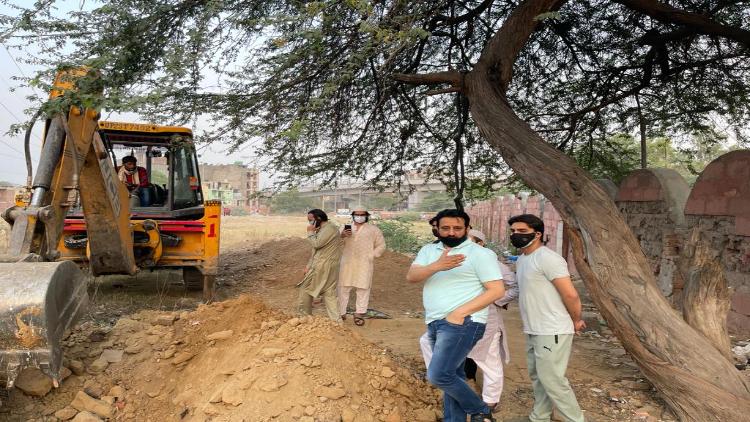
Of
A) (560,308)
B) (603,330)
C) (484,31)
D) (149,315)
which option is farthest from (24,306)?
(484,31)

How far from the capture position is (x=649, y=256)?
332 inches

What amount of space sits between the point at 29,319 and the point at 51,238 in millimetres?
1094

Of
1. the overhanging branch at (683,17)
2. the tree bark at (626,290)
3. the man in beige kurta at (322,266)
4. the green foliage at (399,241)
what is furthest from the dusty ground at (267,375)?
the green foliage at (399,241)

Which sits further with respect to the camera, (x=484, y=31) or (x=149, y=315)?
(x=484, y=31)

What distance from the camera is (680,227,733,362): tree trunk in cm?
438

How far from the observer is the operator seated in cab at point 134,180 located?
8656 mm

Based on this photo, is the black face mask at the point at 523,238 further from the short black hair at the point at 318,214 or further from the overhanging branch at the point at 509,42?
the short black hair at the point at 318,214

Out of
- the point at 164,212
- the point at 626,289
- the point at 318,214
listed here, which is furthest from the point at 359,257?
the point at 164,212

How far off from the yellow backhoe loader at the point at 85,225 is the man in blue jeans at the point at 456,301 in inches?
91.6

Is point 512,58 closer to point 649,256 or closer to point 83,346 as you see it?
point 649,256

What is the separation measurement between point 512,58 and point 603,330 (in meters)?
3.64

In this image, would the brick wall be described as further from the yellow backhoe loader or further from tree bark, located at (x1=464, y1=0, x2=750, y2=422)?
the yellow backhoe loader

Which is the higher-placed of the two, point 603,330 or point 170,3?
point 170,3

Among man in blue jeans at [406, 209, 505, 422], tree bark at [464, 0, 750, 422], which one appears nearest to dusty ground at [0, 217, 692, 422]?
tree bark at [464, 0, 750, 422]
